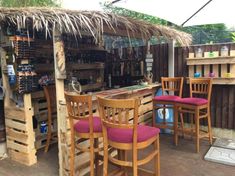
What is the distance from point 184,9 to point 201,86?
127cm

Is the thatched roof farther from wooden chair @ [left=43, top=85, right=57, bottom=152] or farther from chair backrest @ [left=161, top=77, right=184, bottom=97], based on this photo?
chair backrest @ [left=161, top=77, right=184, bottom=97]

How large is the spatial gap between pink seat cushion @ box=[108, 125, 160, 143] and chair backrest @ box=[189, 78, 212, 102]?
1.79m

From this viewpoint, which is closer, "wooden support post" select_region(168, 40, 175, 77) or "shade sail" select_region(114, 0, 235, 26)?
"shade sail" select_region(114, 0, 235, 26)

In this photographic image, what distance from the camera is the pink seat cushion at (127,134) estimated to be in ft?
6.81

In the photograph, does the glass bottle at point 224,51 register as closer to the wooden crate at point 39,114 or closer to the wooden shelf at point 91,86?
the wooden shelf at point 91,86

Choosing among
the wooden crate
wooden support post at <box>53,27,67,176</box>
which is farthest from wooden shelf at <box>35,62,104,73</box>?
wooden support post at <box>53,27,67,176</box>

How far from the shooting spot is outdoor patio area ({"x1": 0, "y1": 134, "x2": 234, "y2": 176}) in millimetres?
2977

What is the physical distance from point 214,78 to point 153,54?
4.40ft

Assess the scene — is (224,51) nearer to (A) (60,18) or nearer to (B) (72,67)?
(B) (72,67)

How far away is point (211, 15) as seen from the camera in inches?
143

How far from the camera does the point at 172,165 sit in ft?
10.4

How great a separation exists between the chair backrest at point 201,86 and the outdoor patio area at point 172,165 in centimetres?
87

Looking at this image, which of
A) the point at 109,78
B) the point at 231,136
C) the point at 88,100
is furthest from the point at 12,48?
the point at 231,136

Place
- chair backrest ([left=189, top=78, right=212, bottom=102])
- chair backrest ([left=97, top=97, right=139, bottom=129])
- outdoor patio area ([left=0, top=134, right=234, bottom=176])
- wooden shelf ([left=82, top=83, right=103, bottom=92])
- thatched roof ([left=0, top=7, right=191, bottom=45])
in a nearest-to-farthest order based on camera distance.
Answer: chair backrest ([left=97, top=97, right=139, bottom=129]), thatched roof ([left=0, top=7, right=191, bottom=45]), outdoor patio area ([left=0, top=134, right=234, bottom=176]), chair backrest ([left=189, top=78, right=212, bottom=102]), wooden shelf ([left=82, top=83, right=103, bottom=92])
